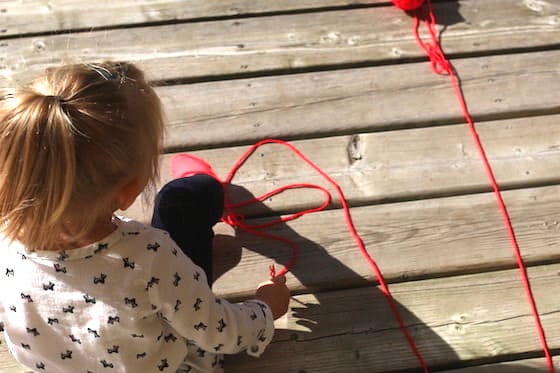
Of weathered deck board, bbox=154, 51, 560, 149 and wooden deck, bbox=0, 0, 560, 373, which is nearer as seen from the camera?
wooden deck, bbox=0, 0, 560, 373

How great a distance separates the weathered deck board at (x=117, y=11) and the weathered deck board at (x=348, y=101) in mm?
255

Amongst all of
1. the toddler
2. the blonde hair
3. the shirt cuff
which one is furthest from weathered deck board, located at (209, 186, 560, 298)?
the blonde hair

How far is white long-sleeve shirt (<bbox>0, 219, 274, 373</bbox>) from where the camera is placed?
84 centimetres

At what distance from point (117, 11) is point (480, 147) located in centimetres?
99

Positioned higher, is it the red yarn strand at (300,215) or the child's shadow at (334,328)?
the red yarn strand at (300,215)

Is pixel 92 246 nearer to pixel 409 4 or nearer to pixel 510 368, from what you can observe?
pixel 510 368

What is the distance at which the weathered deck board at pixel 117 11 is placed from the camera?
5.80 feet

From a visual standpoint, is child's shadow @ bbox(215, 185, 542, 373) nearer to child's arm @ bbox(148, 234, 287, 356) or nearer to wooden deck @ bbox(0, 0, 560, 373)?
wooden deck @ bbox(0, 0, 560, 373)

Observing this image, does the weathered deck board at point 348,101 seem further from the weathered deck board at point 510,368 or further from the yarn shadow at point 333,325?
the weathered deck board at point 510,368

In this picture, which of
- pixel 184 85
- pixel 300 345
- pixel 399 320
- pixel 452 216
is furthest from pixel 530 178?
pixel 184 85

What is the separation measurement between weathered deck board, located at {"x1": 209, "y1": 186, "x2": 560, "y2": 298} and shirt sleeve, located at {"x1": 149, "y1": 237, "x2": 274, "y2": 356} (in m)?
0.24

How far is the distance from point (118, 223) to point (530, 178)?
970 mm

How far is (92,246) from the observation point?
83 cm

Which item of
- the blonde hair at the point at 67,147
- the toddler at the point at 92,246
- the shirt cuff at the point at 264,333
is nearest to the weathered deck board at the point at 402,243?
the shirt cuff at the point at 264,333
